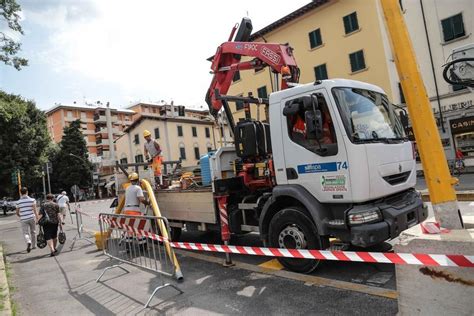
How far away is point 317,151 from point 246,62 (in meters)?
3.30

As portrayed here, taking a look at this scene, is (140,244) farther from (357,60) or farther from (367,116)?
(357,60)

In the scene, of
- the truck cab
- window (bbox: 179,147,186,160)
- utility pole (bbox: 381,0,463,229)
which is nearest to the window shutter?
the truck cab

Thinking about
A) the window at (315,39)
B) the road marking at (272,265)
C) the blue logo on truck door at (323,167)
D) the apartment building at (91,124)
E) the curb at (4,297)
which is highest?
the apartment building at (91,124)

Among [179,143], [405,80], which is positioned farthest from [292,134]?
[179,143]

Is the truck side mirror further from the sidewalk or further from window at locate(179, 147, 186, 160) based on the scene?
window at locate(179, 147, 186, 160)

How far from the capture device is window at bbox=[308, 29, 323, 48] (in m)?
25.6

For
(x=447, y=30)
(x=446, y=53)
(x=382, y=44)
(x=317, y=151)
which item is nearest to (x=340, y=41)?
(x=382, y=44)

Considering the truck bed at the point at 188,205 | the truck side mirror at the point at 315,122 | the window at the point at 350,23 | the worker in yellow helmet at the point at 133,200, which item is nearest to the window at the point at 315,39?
the window at the point at 350,23

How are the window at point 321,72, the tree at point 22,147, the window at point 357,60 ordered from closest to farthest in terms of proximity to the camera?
the window at point 357,60
the window at point 321,72
the tree at point 22,147

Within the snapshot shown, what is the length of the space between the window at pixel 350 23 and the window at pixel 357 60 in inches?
63.7

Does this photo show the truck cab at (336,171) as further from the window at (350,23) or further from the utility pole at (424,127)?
the window at (350,23)

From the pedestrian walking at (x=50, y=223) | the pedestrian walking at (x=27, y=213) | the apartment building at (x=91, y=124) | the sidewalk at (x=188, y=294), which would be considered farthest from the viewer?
the apartment building at (x=91, y=124)

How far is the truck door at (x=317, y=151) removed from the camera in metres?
4.83

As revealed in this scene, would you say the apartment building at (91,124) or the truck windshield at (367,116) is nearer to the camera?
the truck windshield at (367,116)
